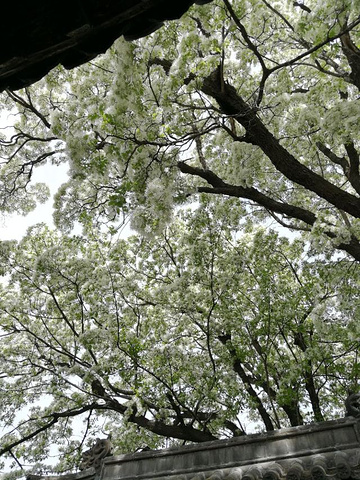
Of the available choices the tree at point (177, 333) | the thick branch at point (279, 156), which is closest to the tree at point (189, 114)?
the thick branch at point (279, 156)

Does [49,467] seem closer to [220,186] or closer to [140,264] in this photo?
[140,264]

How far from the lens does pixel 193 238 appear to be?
37.9 ft

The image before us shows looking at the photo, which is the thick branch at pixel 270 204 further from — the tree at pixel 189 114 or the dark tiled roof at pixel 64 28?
the dark tiled roof at pixel 64 28

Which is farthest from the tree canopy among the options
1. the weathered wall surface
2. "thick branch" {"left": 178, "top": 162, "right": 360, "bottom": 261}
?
the weathered wall surface

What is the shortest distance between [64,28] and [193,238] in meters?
9.13

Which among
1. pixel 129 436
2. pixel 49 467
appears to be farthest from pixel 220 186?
pixel 49 467

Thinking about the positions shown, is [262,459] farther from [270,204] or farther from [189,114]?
[189,114]

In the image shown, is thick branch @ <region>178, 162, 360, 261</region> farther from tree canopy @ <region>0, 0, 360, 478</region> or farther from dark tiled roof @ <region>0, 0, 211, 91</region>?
dark tiled roof @ <region>0, 0, 211, 91</region>

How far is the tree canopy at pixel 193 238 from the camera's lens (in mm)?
6891

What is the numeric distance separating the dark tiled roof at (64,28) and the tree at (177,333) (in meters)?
7.54

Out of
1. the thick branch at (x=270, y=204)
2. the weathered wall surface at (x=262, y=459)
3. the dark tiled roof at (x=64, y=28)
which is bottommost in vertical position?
the weathered wall surface at (x=262, y=459)

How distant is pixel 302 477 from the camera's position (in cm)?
498

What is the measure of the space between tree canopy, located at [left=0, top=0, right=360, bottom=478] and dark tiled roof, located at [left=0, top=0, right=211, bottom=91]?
350 centimetres

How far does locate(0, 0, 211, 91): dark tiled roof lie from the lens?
7.97ft
